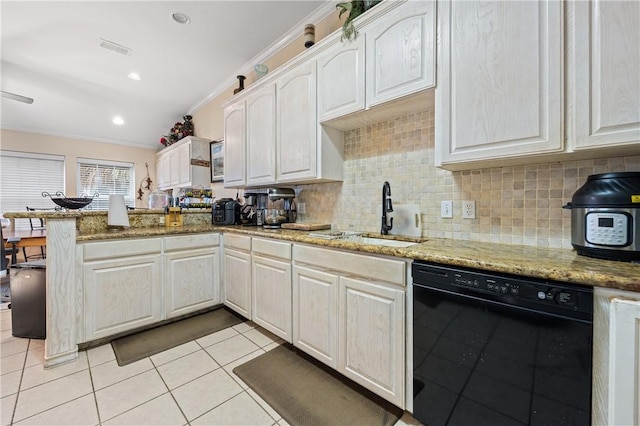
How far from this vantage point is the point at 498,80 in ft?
4.25

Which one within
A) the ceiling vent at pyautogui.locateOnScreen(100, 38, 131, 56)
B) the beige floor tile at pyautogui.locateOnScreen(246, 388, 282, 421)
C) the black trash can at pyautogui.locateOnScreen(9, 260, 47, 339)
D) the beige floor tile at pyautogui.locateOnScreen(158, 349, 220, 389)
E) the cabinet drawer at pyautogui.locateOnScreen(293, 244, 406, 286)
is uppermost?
the ceiling vent at pyautogui.locateOnScreen(100, 38, 131, 56)

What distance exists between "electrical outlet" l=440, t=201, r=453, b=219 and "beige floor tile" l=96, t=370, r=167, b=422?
2.06 m

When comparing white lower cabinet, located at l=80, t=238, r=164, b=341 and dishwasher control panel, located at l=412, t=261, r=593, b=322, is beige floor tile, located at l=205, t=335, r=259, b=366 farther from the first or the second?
dishwasher control panel, located at l=412, t=261, r=593, b=322

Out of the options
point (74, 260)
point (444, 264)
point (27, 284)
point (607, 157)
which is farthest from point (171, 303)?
point (607, 157)

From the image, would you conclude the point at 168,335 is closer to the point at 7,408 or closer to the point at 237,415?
the point at 7,408

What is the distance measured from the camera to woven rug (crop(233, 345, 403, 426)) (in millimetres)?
1438

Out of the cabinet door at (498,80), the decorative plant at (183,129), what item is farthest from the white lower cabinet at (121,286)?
the decorative plant at (183,129)

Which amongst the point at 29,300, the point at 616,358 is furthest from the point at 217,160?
the point at 616,358

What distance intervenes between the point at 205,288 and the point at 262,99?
1.98 meters

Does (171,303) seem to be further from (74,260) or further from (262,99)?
(262,99)

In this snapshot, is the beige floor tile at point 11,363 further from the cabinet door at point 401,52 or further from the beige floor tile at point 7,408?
the cabinet door at point 401,52

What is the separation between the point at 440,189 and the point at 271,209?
5.63 feet

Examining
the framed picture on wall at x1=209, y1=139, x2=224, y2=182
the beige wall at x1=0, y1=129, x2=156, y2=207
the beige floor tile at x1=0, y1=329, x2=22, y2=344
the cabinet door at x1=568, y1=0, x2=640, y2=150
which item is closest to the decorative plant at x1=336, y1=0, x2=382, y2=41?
the cabinet door at x1=568, y1=0, x2=640, y2=150

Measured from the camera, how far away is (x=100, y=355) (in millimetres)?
2014
